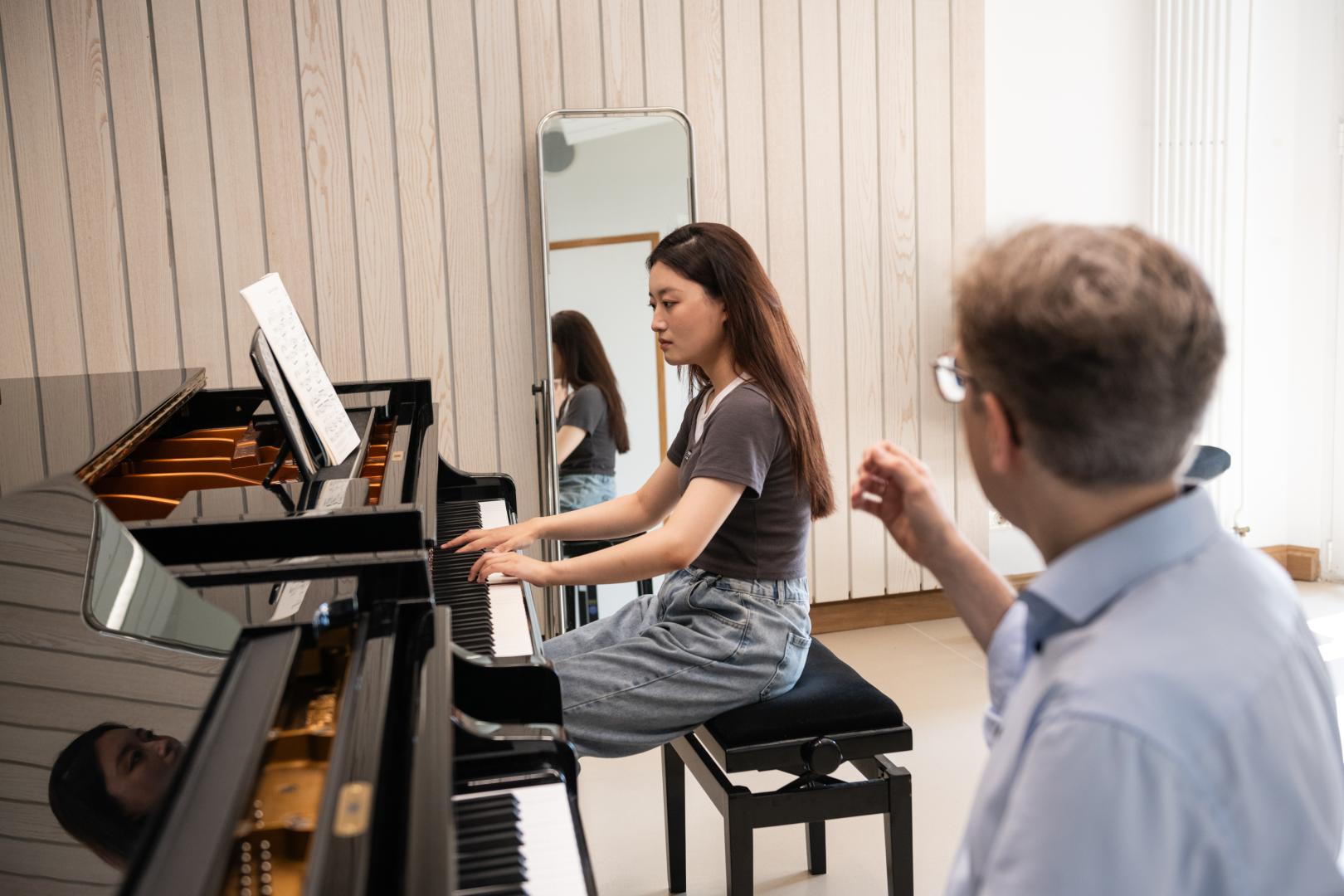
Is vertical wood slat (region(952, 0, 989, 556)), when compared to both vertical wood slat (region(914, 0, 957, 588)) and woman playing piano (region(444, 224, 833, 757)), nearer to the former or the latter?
vertical wood slat (region(914, 0, 957, 588))

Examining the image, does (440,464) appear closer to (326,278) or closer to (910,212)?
(326,278)

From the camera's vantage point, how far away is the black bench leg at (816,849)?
266 centimetres

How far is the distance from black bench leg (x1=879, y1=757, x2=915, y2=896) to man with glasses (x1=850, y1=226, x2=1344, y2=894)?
1248 mm

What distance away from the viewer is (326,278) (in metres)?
3.79

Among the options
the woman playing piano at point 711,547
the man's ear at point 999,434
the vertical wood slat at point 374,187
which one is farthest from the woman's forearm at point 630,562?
the vertical wood slat at point 374,187

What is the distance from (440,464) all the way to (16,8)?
2.10 m

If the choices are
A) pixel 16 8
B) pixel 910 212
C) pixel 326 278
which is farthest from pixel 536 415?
pixel 16 8

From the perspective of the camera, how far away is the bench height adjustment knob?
2.13 metres

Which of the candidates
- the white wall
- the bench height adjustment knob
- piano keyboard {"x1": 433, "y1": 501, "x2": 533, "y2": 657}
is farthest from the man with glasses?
the white wall

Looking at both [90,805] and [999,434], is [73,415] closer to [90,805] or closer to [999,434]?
[90,805]

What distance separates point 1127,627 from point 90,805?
99 centimetres

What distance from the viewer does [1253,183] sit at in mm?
4711

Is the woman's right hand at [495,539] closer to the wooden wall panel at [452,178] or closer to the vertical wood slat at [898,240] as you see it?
the wooden wall panel at [452,178]

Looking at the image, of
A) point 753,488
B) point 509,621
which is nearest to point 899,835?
point 753,488
